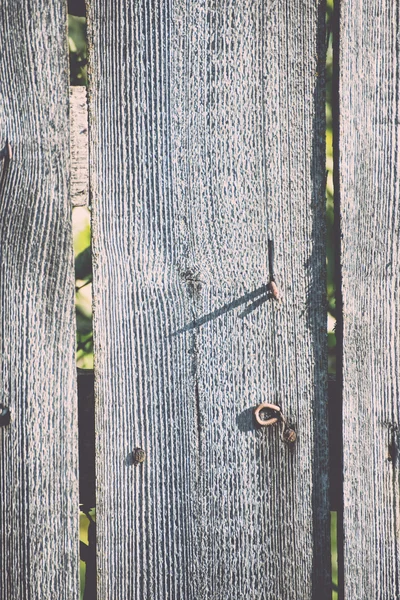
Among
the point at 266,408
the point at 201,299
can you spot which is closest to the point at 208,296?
the point at 201,299

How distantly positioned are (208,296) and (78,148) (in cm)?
41

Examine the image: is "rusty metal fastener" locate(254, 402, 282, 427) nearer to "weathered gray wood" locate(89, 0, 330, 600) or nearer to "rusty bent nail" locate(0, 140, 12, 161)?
"weathered gray wood" locate(89, 0, 330, 600)

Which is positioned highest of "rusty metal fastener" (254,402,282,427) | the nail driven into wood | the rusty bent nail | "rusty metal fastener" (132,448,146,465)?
the rusty bent nail

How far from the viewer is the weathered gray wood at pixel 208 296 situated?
3.91ft

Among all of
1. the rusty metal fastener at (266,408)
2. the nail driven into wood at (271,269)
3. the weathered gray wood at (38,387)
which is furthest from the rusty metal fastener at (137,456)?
the nail driven into wood at (271,269)

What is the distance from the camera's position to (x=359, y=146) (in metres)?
1.24

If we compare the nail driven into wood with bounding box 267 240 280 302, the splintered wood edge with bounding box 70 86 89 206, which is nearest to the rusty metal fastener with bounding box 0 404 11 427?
the splintered wood edge with bounding box 70 86 89 206

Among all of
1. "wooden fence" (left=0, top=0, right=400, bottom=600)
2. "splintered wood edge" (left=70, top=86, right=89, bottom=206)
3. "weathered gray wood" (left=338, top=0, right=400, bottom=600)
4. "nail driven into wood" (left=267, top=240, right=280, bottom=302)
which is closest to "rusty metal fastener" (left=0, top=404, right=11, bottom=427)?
"wooden fence" (left=0, top=0, right=400, bottom=600)

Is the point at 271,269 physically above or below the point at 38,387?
above

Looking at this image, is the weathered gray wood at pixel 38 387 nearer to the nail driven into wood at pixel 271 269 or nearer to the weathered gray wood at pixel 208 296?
the weathered gray wood at pixel 208 296

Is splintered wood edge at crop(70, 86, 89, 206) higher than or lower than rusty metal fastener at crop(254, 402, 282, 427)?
higher

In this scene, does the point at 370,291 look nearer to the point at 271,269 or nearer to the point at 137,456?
the point at 271,269

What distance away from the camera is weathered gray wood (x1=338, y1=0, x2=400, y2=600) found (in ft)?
4.05

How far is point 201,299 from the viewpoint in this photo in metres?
1.21
